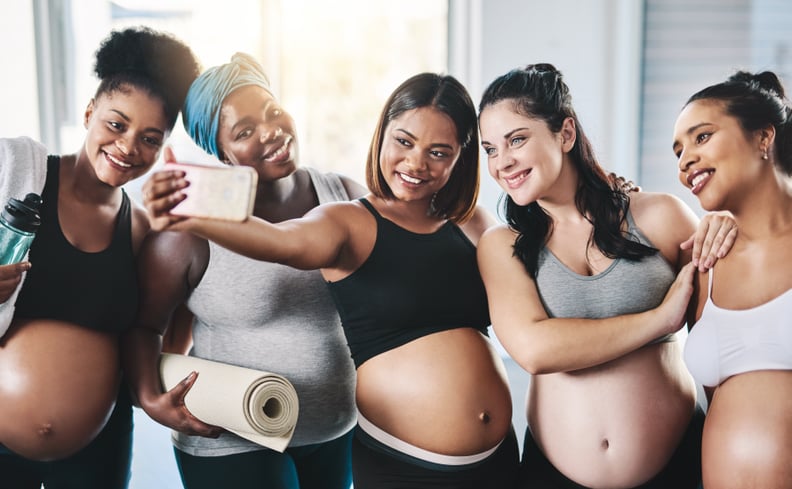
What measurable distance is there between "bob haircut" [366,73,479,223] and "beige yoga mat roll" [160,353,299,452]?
1.36 feet

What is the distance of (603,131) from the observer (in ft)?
11.0

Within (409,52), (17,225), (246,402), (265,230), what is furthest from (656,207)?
(409,52)

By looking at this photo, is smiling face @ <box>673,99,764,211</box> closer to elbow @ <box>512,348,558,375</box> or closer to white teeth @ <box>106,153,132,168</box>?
elbow @ <box>512,348,558,375</box>

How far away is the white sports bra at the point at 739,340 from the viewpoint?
1017mm

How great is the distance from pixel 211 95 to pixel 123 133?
0.58 feet

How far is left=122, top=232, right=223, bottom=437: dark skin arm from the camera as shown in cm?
130

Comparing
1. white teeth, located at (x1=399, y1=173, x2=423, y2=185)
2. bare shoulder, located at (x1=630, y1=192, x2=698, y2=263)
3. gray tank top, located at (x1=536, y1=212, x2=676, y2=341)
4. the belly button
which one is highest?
white teeth, located at (x1=399, y1=173, x2=423, y2=185)

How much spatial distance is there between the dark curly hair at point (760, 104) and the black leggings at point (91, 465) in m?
1.27

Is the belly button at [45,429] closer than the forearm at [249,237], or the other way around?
the forearm at [249,237]

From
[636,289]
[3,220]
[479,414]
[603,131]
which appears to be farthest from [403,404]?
[603,131]

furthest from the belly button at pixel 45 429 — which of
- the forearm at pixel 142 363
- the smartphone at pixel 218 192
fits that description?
the smartphone at pixel 218 192

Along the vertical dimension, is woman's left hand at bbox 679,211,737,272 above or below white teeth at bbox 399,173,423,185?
below

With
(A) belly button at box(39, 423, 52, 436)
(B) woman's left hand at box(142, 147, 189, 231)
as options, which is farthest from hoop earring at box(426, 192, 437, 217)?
(A) belly button at box(39, 423, 52, 436)

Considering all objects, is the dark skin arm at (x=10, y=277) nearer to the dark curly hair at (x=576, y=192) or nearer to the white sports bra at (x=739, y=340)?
the dark curly hair at (x=576, y=192)
